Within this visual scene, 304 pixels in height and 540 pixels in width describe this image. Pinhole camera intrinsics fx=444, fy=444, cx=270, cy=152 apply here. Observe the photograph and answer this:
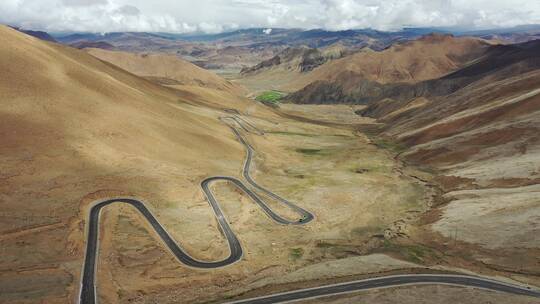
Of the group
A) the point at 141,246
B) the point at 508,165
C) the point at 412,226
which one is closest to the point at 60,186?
the point at 141,246

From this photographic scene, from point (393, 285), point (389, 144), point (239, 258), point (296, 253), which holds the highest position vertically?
point (389, 144)

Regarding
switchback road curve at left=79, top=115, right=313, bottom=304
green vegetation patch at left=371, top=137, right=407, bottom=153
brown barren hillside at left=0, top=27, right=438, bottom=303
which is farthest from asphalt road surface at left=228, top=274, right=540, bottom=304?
green vegetation patch at left=371, top=137, right=407, bottom=153

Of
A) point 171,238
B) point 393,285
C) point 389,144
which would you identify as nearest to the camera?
point 393,285

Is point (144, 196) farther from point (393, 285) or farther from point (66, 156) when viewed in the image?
point (393, 285)

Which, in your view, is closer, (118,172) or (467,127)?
(118,172)

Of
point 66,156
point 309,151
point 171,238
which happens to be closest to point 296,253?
point 171,238

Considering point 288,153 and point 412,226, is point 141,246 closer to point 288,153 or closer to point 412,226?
point 412,226

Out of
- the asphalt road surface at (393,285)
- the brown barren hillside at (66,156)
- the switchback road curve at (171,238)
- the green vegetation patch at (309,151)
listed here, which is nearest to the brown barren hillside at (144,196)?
the brown barren hillside at (66,156)

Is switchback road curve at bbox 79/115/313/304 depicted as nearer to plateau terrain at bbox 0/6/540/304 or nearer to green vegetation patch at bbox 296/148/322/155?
plateau terrain at bbox 0/6/540/304

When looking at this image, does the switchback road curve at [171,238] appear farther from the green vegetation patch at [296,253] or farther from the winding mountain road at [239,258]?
the green vegetation patch at [296,253]
